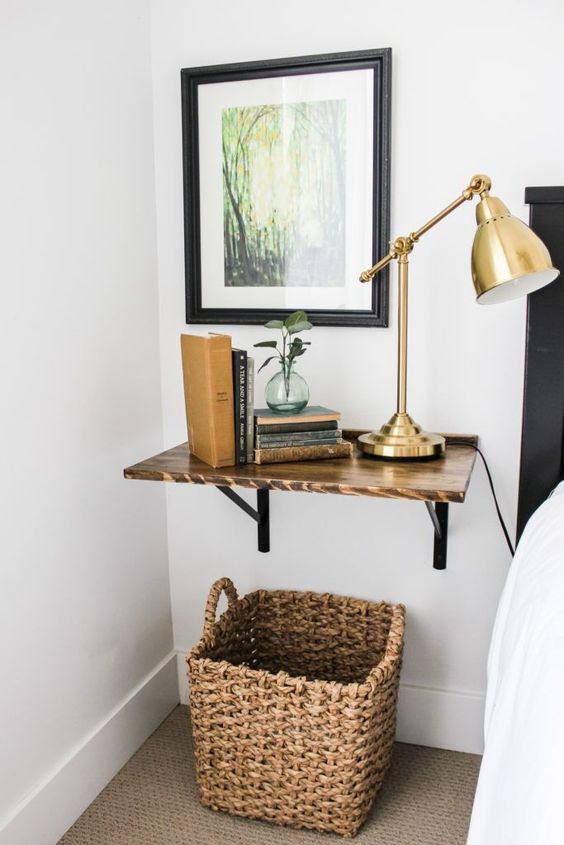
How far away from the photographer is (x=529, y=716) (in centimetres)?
85

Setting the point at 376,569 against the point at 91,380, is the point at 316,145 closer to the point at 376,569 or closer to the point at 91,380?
the point at 91,380

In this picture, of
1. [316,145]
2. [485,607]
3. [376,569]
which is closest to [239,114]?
[316,145]

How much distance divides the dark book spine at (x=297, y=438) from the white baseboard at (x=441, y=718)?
2.26 feet

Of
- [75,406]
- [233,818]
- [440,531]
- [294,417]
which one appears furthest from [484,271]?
[233,818]

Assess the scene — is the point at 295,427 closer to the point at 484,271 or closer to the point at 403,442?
the point at 403,442

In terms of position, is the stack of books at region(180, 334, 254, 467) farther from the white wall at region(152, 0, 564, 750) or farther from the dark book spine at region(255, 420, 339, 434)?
the white wall at region(152, 0, 564, 750)

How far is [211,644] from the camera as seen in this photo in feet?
5.31

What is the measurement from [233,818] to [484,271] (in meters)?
1.20

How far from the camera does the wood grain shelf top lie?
4.15ft

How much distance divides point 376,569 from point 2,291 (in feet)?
3.38

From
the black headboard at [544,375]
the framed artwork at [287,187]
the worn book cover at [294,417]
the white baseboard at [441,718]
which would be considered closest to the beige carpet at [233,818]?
the white baseboard at [441,718]

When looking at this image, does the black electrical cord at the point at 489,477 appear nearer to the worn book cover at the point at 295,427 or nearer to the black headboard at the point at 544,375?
the black headboard at the point at 544,375

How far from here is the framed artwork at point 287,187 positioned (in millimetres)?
1637

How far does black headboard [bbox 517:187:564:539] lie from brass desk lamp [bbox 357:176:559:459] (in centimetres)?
13
